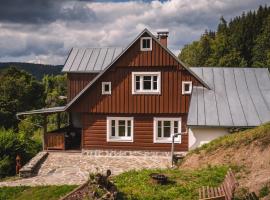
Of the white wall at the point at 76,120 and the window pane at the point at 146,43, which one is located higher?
the window pane at the point at 146,43

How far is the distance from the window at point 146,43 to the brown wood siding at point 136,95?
22 centimetres

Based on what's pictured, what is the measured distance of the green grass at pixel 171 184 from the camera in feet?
38.6

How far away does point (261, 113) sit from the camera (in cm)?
2144

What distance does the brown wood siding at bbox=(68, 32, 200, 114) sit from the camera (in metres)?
22.8

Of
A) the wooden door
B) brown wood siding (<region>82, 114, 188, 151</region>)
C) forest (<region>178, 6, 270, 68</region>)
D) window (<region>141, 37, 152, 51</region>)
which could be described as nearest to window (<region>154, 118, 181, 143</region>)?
brown wood siding (<region>82, 114, 188, 151</region>)

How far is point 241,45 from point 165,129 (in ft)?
174

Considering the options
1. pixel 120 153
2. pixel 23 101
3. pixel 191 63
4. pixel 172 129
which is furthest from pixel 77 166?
pixel 191 63

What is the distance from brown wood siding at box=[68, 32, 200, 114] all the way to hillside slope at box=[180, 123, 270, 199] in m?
4.77

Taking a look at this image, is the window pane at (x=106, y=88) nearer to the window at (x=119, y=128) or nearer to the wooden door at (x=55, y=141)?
the window at (x=119, y=128)

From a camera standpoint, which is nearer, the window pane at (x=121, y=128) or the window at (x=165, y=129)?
the window at (x=165, y=129)

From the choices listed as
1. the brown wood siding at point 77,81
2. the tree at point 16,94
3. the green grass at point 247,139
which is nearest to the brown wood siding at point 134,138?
the green grass at point 247,139

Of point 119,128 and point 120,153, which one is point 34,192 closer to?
point 120,153

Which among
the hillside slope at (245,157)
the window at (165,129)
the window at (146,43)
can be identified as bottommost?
the hillside slope at (245,157)

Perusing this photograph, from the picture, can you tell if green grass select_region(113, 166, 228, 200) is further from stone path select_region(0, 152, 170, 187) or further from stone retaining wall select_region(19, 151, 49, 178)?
stone retaining wall select_region(19, 151, 49, 178)
